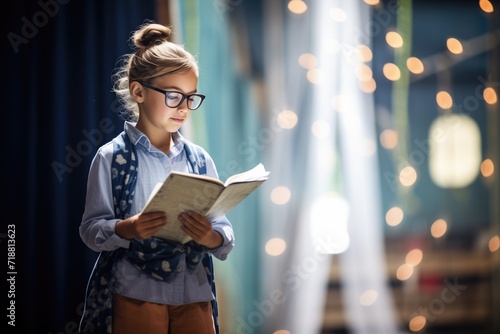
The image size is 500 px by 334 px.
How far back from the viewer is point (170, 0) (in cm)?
257

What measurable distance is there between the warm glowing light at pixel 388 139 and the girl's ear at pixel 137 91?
1302 mm

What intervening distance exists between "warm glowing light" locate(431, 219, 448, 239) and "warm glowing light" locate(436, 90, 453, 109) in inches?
19.4

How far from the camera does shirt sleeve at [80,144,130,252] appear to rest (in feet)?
5.68

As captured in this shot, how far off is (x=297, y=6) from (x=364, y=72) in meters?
0.39

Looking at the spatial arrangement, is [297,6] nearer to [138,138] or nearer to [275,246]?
[275,246]

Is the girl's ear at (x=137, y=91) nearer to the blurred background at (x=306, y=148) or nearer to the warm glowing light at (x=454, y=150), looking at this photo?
the blurred background at (x=306, y=148)

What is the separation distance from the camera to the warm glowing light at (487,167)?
9.85ft

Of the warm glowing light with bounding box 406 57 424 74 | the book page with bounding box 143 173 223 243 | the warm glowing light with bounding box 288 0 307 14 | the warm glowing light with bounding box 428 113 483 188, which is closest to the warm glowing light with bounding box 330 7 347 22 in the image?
the warm glowing light with bounding box 288 0 307 14

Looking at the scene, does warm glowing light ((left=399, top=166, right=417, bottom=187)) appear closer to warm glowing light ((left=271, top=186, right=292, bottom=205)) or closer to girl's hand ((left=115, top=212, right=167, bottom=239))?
warm glowing light ((left=271, top=186, right=292, bottom=205))

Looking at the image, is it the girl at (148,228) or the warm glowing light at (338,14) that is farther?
the warm glowing light at (338,14)

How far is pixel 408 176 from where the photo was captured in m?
2.91

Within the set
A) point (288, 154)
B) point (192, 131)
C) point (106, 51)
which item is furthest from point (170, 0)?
point (288, 154)

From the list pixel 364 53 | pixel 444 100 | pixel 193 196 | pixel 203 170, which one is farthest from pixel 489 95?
pixel 193 196

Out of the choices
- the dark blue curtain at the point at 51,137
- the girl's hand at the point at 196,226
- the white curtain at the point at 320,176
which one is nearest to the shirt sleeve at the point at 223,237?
the girl's hand at the point at 196,226
